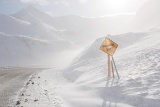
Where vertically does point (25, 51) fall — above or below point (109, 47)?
above

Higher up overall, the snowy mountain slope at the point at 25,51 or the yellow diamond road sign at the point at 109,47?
the snowy mountain slope at the point at 25,51

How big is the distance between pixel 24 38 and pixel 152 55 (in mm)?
114140

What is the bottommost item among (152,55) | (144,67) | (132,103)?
(132,103)

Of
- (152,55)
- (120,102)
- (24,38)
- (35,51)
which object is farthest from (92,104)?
(24,38)

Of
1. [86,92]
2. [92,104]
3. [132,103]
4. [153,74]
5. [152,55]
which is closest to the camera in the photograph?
[132,103]

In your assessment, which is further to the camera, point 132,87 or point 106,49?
point 106,49

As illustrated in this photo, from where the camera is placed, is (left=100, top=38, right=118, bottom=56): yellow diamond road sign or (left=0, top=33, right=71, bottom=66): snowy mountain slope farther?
(left=0, top=33, right=71, bottom=66): snowy mountain slope

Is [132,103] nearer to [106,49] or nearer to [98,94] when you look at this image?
[98,94]

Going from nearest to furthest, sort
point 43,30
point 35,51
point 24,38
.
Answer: point 35,51 → point 24,38 → point 43,30

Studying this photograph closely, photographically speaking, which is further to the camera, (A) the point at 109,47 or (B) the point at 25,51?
(B) the point at 25,51

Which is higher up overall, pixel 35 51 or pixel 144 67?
pixel 35 51

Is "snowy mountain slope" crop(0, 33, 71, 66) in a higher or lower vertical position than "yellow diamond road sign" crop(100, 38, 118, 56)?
higher

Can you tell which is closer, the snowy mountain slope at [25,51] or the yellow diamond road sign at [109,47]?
the yellow diamond road sign at [109,47]

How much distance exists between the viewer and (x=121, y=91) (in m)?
10.1
